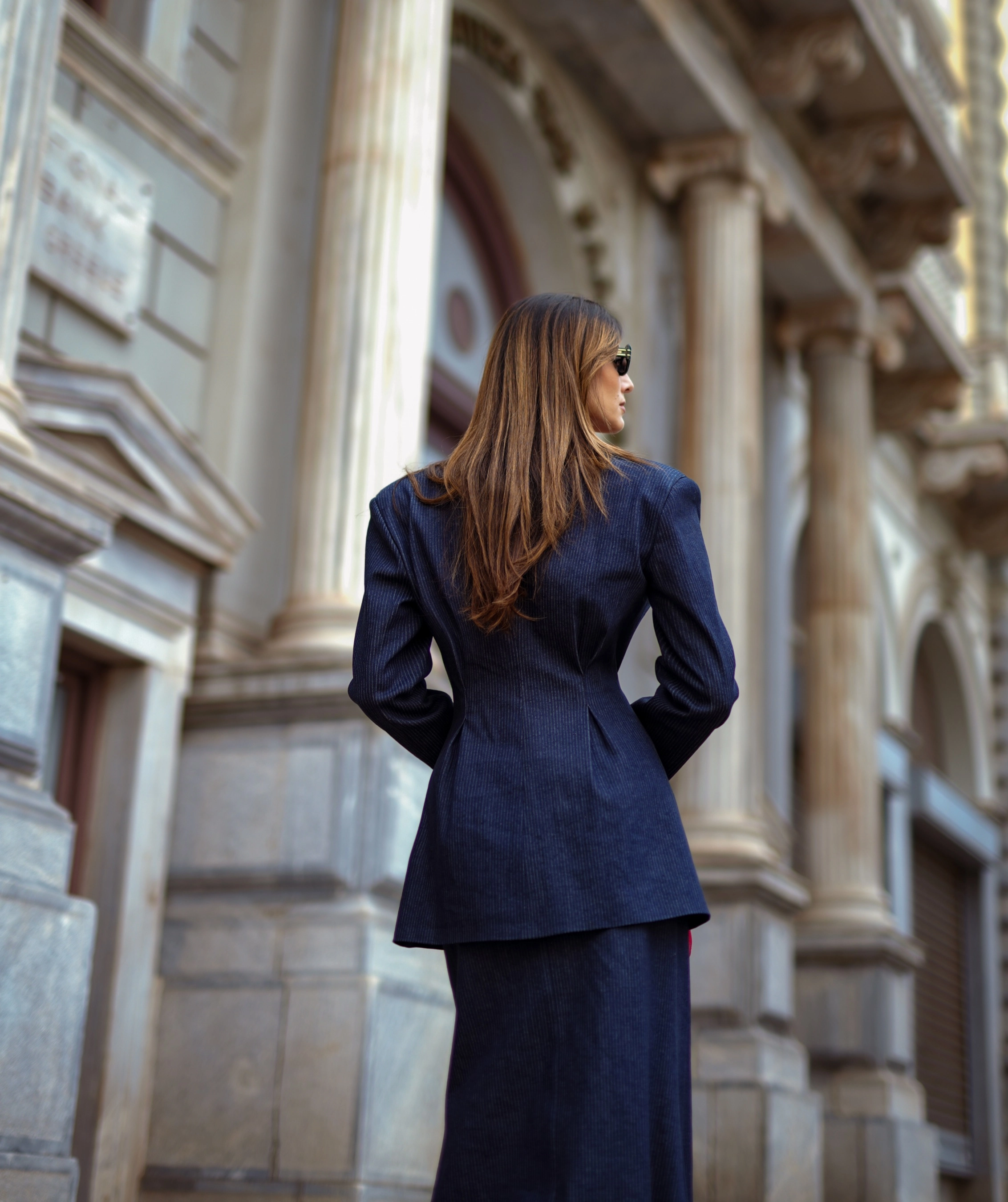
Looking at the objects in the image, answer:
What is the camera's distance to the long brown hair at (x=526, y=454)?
2.76 metres

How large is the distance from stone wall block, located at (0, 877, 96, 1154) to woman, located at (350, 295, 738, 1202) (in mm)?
1674

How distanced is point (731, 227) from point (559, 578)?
8301 mm

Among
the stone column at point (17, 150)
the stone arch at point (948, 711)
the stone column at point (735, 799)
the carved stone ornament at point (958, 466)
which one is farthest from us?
the stone arch at point (948, 711)

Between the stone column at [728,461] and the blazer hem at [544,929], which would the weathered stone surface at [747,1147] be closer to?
the stone column at [728,461]

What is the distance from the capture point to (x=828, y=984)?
11.1 meters

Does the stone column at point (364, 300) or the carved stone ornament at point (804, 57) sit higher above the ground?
the carved stone ornament at point (804, 57)

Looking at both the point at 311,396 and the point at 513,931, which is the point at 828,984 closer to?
the point at 311,396

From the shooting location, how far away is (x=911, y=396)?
14617mm

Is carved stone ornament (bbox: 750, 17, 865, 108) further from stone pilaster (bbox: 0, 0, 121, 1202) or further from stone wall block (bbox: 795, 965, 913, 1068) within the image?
stone pilaster (bbox: 0, 0, 121, 1202)

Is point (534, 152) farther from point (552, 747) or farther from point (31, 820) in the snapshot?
point (552, 747)

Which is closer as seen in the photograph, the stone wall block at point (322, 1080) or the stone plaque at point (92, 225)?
the stone wall block at point (322, 1080)

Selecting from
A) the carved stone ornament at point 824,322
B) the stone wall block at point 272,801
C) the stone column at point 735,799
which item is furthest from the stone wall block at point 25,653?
the carved stone ornament at point 824,322

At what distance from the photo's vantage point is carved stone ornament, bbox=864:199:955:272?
42.2ft

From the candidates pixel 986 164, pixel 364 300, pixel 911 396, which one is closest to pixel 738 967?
pixel 364 300
